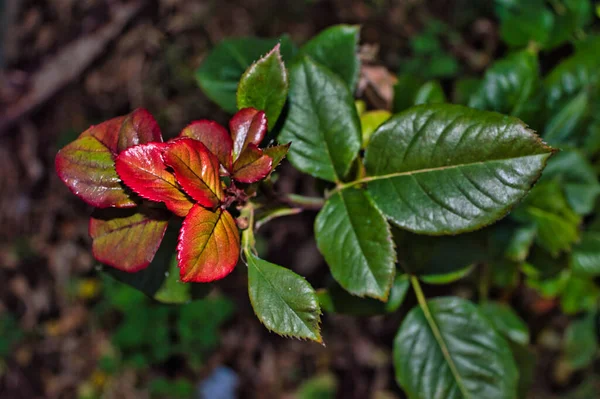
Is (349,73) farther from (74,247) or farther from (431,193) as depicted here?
(74,247)

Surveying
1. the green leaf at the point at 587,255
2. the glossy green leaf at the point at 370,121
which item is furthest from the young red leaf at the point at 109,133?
the green leaf at the point at 587,255

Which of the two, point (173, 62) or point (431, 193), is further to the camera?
→ point (173, 62)

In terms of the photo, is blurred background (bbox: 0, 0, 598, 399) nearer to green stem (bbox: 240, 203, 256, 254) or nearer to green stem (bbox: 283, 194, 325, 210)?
green stem (bbox: 283, 194, 325, 210)

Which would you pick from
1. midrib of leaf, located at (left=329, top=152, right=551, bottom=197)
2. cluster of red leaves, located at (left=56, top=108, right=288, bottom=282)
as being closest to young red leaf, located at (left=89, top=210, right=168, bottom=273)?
cluster of red leaves, located at (left=56, top=108, right=288, bottom=282)

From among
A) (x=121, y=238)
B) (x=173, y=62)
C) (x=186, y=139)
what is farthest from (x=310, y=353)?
(x=186, y=139)

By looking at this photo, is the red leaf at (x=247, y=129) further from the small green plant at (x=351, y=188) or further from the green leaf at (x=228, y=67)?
the green leaf at (x=228, y=67)

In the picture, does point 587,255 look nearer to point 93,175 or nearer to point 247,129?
point 247,129

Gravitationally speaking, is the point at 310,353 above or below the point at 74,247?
below
